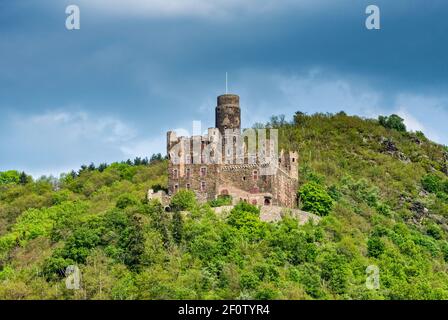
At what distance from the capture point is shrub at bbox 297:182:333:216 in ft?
348

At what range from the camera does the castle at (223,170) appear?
101750 millimetres

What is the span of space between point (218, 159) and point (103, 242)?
12.0 metres

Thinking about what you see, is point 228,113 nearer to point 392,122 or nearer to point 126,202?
point 126,202

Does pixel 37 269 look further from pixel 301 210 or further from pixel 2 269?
pixel 301 210

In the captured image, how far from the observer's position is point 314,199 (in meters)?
106

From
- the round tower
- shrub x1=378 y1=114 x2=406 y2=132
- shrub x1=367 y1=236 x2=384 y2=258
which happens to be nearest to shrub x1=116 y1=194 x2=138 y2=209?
the round tower

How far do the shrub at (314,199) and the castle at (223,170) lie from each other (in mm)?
2170

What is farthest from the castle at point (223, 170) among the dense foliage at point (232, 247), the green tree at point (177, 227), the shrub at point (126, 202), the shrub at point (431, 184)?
the shrub at point (431, 184)

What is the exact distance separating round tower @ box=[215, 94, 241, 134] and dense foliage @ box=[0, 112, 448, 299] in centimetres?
827

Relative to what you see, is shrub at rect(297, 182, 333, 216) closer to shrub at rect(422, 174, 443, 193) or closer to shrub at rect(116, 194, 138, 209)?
shrub at rect(116, 194, 138, 209)

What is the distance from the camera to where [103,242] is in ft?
317

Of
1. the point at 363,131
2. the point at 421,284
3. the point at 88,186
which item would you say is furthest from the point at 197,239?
the point at 363,131
